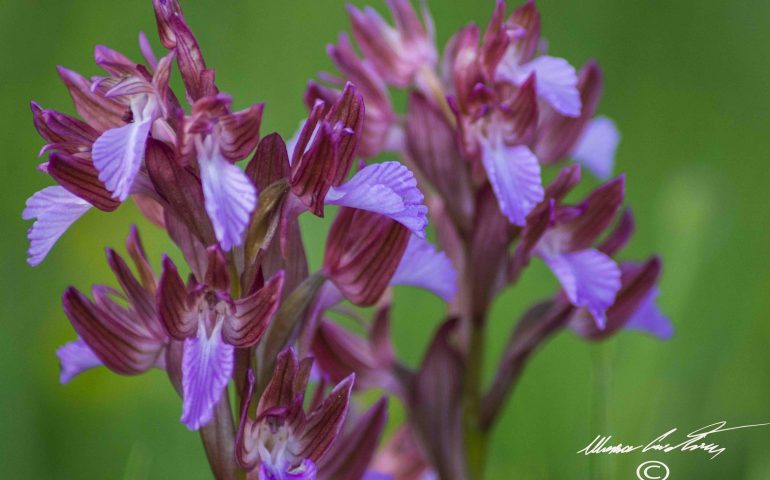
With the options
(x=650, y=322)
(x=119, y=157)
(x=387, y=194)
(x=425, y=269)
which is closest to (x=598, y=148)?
(x=650, y=322)

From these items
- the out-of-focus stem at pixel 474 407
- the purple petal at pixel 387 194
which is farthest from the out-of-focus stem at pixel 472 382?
the purple petal at pixel 387 194

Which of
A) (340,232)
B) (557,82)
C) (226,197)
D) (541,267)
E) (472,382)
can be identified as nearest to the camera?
(226,197)

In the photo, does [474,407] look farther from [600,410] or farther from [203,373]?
[203,373]

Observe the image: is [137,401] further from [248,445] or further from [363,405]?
[248,445]

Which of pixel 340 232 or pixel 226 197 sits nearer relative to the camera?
pixel 226 197

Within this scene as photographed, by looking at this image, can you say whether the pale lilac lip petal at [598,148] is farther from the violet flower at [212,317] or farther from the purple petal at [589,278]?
the violet flower at [212,317]

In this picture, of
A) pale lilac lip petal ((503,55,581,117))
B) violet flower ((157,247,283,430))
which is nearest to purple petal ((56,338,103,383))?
violet flower ((157,247,283,430))
